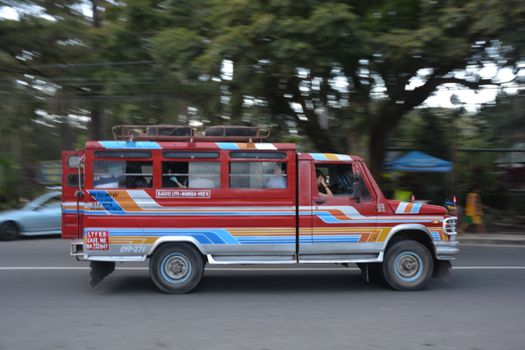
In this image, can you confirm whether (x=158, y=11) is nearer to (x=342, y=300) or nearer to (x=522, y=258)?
(x=342, y=300)

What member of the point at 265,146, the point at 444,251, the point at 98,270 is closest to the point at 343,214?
the point at 265,146

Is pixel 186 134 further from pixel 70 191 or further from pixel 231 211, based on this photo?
pixel 70 191

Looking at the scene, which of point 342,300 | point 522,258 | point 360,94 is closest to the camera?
point 342,300

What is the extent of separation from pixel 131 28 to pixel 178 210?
31.0 feet

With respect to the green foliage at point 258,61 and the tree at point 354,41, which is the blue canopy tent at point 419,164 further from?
the tree at point 354,41

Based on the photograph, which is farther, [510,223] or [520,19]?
[510,223]

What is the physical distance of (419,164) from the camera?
58.7 ft

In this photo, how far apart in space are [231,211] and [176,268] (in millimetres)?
1221

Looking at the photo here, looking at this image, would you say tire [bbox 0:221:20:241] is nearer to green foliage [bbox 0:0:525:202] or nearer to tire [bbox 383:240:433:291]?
green foliage [bbox 0:0:525:202]

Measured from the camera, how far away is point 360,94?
1481 cm

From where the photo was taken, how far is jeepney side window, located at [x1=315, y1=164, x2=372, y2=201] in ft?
28.0

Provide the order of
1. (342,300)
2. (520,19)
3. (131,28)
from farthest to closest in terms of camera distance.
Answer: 1. (131,28)
2. (520,19)
3. (342,300)

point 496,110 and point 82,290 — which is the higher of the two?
point 496,110

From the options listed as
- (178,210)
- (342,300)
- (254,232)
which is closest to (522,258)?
(342,300)
